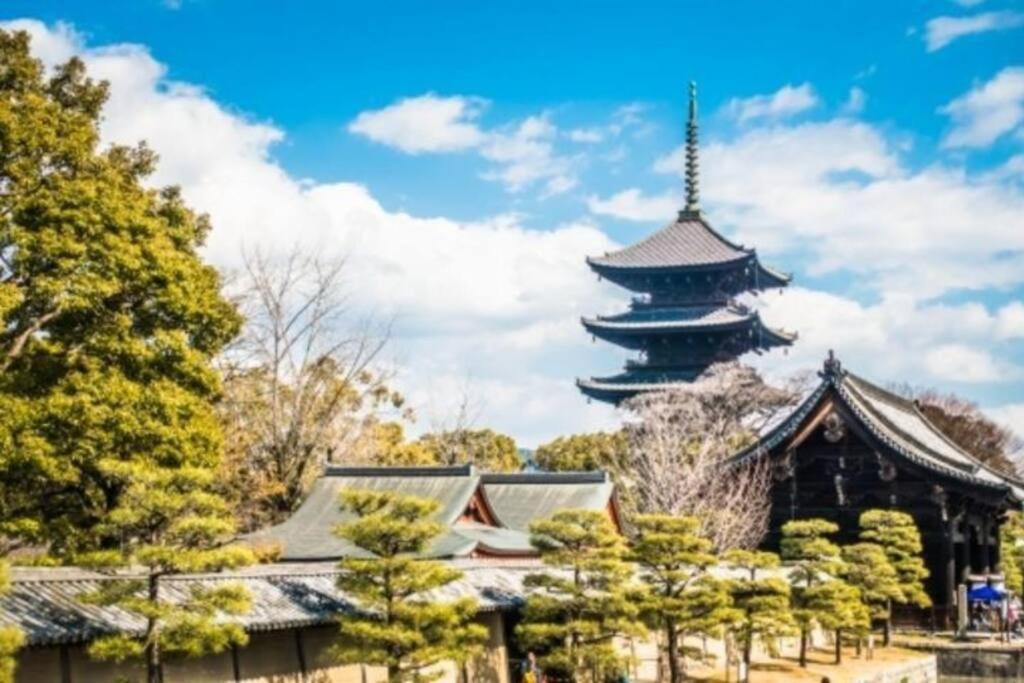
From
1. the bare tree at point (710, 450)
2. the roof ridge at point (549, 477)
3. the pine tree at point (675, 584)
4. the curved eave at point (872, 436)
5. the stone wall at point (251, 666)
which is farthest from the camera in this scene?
the bare tree at point (710, 450)

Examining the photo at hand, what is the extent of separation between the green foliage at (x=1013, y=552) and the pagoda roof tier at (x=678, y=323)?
15.7 meters

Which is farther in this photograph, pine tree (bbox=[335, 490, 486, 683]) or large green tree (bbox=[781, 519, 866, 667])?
large green tree (bbox=[781, 519, 866, 667])

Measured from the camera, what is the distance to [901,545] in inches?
1697

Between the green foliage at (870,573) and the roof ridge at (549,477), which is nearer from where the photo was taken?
the green foliage at (870,573)

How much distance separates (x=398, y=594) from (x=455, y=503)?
642 inches

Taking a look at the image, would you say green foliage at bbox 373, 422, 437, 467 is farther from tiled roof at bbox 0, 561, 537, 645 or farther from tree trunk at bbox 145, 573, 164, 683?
tree trunk at bbox 145, 573, 164, 683

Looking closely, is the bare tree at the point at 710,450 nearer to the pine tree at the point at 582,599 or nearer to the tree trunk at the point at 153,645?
the pine tree at the point at 582,599

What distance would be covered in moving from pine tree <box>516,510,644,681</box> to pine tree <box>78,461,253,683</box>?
335 inches

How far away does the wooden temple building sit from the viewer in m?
46.8

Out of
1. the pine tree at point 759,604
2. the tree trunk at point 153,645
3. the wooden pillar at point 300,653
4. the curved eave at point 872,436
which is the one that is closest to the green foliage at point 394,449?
the curved eave at point 872,436

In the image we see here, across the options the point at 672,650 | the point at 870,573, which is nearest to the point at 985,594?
the point at 870,573

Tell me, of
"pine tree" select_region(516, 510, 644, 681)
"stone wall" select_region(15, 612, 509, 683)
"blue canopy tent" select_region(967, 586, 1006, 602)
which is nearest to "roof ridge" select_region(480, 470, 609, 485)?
"blue canopy tent" select_region(967, 586, 1006, 602)

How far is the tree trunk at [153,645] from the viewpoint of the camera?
64.0ft

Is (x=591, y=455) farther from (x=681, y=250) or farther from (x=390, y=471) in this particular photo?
(x=390, y=471)
